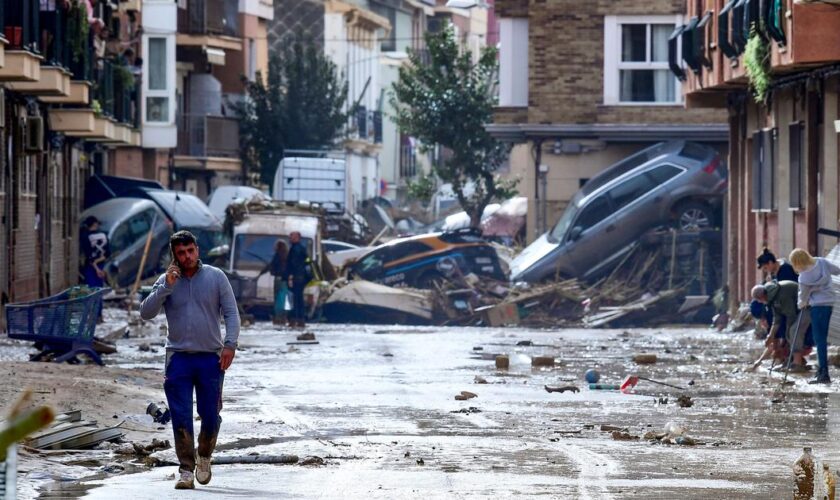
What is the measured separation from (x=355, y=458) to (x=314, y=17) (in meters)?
71.2

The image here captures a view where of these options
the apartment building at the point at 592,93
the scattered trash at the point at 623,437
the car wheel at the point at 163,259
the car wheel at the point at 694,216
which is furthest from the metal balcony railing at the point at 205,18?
the scattered trash at the point at 623,437

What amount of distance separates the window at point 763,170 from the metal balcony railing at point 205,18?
101ft

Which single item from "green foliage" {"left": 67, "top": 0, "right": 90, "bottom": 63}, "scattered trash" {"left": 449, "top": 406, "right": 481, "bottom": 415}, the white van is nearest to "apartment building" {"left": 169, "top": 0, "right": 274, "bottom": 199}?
"green foliage" {"left": 67, "top": 0, "right": 90, "bottom": 63}

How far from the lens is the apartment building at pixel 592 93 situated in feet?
145

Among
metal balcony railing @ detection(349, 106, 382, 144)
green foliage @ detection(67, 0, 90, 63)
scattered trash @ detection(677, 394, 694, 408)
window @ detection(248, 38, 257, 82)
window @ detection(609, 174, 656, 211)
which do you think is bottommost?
scattered trash @ detection(677, 394, 694, 408)

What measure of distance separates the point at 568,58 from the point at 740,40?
18.7 meters

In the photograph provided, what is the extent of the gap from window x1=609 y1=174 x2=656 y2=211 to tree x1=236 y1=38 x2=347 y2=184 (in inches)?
1229

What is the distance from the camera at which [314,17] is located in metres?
81.6

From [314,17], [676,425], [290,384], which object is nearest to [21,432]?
[676,425]

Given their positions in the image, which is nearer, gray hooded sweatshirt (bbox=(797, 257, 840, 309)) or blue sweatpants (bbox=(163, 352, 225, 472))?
blue sweatpants (bbox=(163, 352, 225, 472))

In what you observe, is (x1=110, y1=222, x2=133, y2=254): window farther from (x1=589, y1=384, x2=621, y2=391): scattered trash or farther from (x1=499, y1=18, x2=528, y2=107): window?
(x1=589, y1=384, x2=621, y2=391): scattered trash

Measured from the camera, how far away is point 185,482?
9.99 metres

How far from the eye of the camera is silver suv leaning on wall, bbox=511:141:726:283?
3606cm

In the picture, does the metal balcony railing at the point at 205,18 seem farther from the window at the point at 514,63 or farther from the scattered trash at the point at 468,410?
the scattered trash at the point at 468,410
